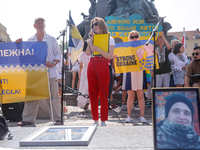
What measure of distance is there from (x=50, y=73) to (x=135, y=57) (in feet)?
5.78

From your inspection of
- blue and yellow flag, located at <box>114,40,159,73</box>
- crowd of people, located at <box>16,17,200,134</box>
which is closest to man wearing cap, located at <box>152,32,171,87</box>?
crowd of people, located at <box>16,17,200,134</box>

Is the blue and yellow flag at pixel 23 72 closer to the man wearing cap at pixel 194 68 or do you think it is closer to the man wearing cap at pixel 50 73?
the man wearing cap at pixel 50 73

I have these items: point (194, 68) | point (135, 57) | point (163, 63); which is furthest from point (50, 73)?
point (163, 63)

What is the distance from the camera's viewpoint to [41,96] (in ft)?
14.4

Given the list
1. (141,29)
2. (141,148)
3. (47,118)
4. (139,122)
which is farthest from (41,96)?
(141,29)

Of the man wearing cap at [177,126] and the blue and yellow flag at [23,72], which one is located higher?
the blue and yellow flag at [23,72]

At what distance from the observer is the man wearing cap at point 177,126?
5.07 ft

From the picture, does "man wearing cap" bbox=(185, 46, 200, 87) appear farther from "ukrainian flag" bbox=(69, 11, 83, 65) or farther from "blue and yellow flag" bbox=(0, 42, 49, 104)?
"blue and yellow flag" bbox=(0, 42, 49, 104)

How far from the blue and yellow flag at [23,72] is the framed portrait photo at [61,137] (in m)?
2.16

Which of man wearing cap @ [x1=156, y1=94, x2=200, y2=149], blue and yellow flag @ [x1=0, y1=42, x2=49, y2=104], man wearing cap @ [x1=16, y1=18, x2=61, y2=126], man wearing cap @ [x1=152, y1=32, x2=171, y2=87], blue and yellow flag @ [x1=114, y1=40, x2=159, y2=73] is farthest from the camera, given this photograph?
man wearing cap @ [x1=152, y1=32, x2=171, y2=87]

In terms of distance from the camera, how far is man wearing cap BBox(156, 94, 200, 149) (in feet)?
5.07

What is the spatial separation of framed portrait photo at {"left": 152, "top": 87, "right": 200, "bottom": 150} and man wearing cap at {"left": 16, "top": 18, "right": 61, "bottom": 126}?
10.2ft

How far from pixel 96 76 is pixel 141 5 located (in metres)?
10.6

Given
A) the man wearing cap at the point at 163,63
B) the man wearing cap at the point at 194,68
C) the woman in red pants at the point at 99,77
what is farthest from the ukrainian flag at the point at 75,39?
the man wearing cap at the point at 194,68
